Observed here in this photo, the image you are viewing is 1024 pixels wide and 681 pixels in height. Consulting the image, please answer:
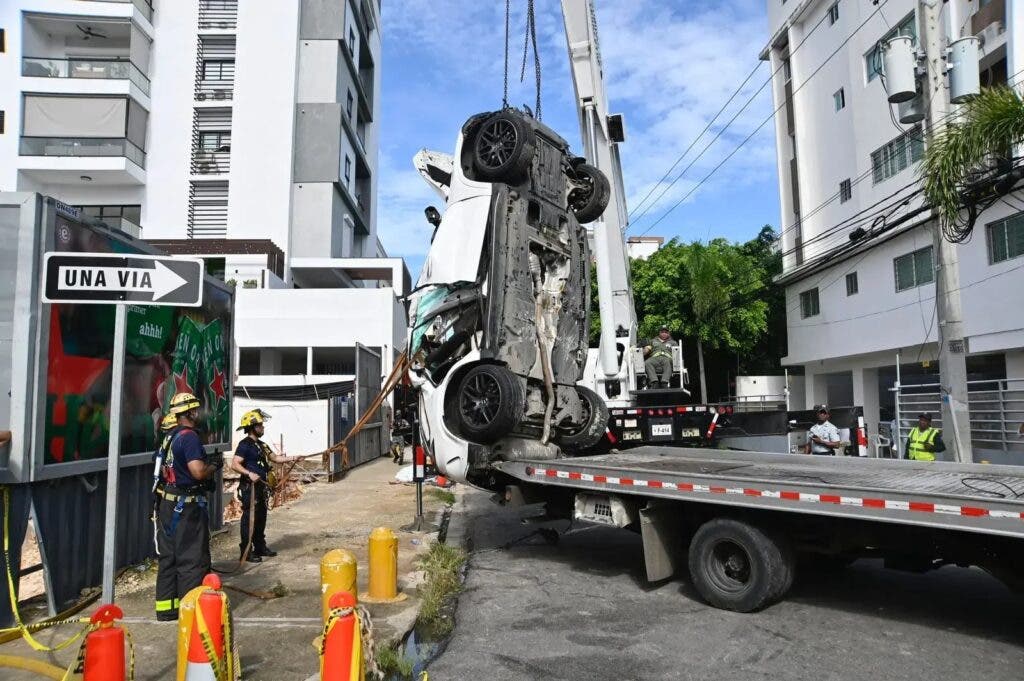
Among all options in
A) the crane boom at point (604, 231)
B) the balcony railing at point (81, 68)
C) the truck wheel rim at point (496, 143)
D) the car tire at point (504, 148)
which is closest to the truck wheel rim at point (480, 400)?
the car tire at point (504, 148)

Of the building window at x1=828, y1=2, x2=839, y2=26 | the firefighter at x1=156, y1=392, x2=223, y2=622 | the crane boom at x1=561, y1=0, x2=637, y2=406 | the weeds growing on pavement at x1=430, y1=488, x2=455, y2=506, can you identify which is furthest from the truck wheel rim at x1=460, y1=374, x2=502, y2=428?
the building window at x1=828, y1=2, x2=839, y2=26

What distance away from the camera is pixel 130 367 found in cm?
702

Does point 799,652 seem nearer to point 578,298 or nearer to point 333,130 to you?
point 578,298

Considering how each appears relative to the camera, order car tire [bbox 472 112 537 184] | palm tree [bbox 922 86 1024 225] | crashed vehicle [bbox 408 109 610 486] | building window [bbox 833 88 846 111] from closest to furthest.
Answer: crashed vehicle [bbox 408 109 610 486], car tire [bbox 472 112 537 184], palm tree [bbox 922 86 1024 225], building window [bbox 833 88 846 111]

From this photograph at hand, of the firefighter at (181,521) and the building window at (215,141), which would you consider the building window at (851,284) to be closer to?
the firefighter at (181,521)

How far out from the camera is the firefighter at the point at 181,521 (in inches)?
215

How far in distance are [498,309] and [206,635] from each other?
4.78 metres

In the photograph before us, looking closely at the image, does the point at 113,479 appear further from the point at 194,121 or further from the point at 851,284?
the point at 194,121

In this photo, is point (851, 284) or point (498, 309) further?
point (851, 284)

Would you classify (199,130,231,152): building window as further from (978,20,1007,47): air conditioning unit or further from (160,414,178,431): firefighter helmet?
(160,414,178,431): firefighter helmet

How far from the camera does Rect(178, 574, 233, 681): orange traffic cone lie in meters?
3.62

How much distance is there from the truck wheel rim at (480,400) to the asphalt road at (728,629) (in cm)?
154

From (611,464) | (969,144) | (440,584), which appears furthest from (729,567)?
(969,144)

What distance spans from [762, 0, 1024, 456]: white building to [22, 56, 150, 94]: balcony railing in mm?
26686
